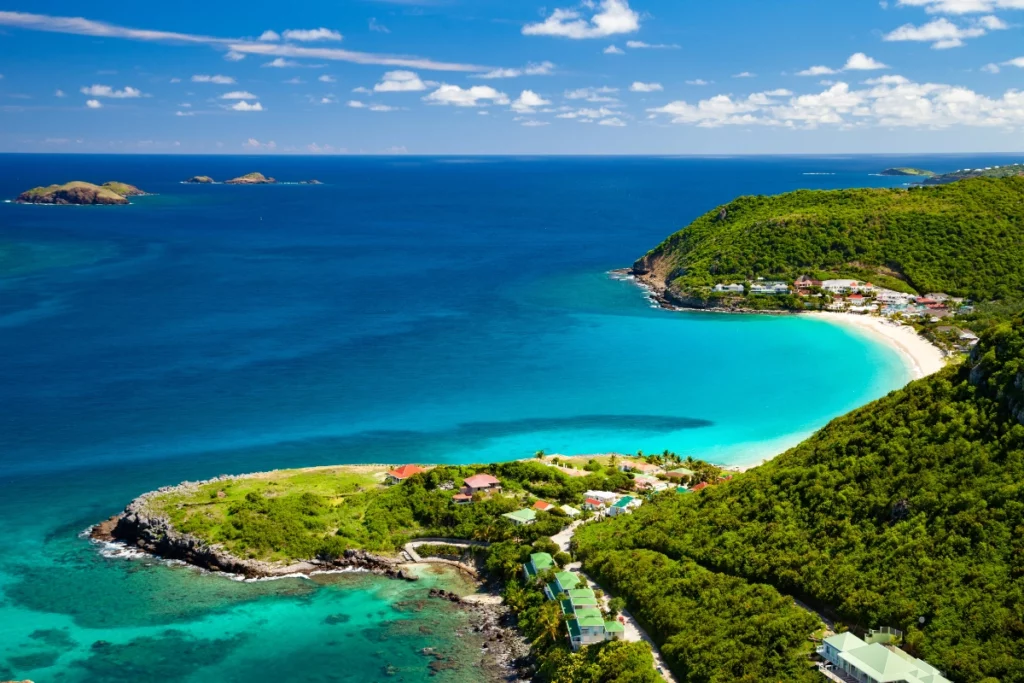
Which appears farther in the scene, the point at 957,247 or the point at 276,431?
the point at 957,247

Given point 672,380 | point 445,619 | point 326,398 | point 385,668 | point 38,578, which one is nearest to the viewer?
point 385,668

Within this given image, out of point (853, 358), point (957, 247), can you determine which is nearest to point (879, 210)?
point (957, 247)

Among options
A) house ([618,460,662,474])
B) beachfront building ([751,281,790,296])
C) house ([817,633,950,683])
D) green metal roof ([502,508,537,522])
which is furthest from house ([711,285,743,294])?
house ([817,633,950,683])

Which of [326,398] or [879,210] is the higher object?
[879,210]

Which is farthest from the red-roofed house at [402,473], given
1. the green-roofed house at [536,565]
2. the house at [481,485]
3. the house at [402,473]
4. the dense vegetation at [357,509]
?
the green-roofed house at [536,565]

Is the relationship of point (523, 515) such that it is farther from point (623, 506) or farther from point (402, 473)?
point (402, 473)

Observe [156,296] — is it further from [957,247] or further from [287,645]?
[957,247]

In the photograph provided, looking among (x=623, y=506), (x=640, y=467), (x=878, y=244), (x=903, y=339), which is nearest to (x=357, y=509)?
(x=623, y=506)

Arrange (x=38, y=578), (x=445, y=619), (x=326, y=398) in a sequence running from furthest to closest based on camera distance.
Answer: (x=326, y=398)
(x=38, y=578)
(x=445, y=619)
